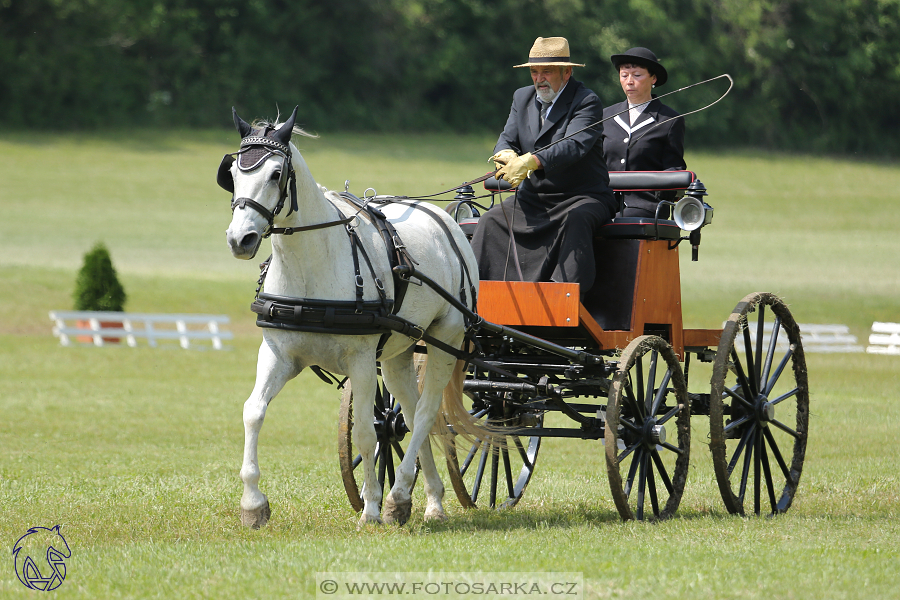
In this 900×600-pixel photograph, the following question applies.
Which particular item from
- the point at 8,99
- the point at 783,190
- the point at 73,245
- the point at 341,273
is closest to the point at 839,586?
the point at 341,273

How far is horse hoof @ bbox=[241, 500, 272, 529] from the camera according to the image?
19.2 feet

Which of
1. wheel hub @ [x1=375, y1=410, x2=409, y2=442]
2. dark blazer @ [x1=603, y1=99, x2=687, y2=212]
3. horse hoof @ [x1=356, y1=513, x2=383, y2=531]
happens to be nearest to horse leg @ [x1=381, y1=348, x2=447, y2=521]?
wheel hub @ [x1=375, y1=410, x2=409, y2=442]

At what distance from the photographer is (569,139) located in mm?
6875

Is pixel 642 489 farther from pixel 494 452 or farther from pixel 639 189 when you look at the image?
pixel 639 189

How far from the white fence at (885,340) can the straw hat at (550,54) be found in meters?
16.9

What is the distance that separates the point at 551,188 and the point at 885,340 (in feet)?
57.6

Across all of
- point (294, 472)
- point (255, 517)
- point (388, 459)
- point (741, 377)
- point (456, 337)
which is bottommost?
point (294, 472)

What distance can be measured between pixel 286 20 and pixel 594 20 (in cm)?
1470

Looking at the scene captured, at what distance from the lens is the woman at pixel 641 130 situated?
816 cm

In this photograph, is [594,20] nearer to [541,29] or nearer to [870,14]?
[541,29]

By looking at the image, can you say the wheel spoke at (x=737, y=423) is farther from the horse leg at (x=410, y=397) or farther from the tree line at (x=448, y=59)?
the tree line at (x=448, y=59)

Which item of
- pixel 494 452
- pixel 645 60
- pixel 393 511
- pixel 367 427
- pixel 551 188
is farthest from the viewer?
pixel 645 60

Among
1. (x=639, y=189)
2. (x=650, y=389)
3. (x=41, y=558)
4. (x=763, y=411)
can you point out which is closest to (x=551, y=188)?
(x=639, y=189)

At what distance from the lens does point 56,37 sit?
48125 millimetres
